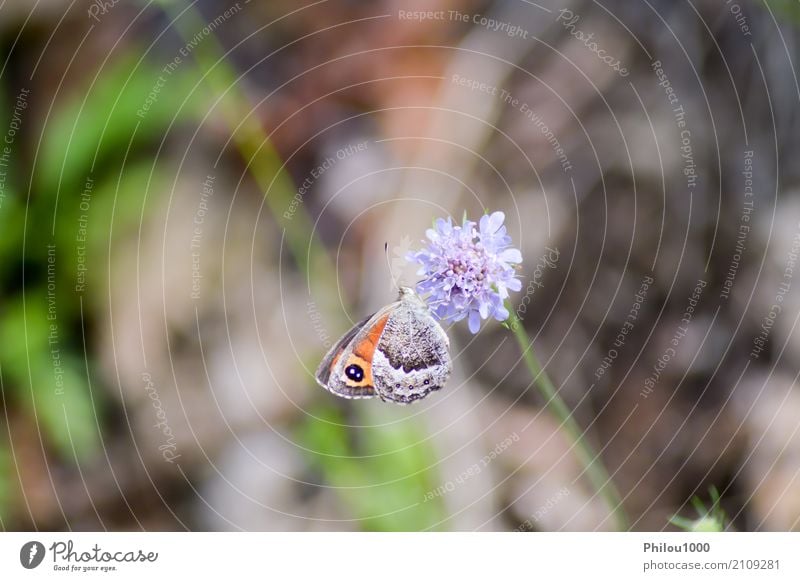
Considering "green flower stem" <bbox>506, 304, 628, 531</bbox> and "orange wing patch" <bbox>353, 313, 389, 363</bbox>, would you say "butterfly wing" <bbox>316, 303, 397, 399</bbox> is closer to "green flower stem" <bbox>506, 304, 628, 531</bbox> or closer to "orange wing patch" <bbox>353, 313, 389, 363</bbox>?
"orange wing patch" <bbox>353, 313, 389, 363</bbox>

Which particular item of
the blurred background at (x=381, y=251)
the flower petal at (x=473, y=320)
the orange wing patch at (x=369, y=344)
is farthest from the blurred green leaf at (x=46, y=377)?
the flower petal at (x=473, y=320)

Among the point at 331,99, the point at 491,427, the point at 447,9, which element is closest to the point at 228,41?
the point at 331,99

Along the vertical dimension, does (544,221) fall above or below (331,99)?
below

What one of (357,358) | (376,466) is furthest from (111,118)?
(376,466)

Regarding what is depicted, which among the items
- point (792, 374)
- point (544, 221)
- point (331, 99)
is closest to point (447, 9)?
point (331, 99)
